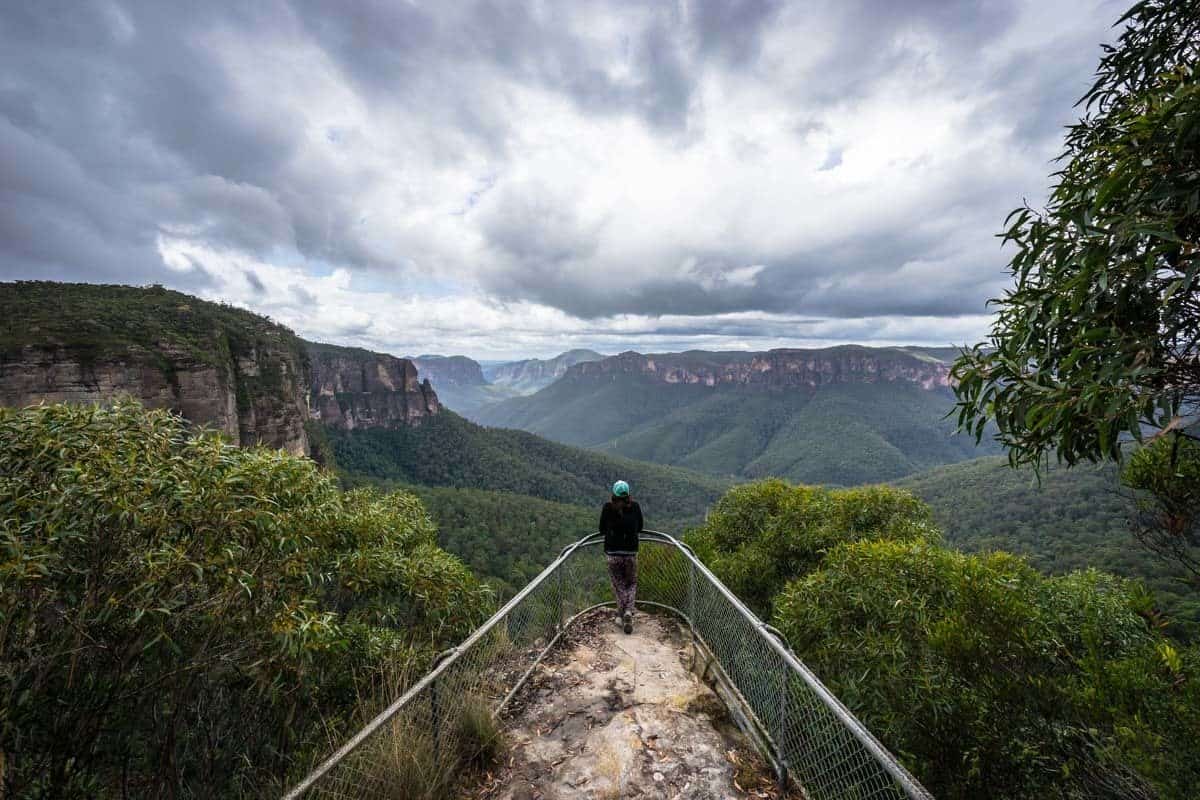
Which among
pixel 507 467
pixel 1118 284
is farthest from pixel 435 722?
pixel 507 467

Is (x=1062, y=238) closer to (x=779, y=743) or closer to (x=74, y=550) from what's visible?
(x=779, y=743)

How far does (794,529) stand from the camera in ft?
36.6

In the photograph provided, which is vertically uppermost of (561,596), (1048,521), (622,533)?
(622,533)

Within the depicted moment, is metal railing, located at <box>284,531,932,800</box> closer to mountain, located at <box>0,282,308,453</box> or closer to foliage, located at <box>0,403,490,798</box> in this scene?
foliage, located at <box>0,403,490,798</box>

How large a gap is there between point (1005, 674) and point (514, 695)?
4911mm

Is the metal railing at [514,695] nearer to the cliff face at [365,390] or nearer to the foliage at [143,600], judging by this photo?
the foliage at [143,600]

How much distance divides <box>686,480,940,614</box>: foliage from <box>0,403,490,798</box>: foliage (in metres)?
8.37

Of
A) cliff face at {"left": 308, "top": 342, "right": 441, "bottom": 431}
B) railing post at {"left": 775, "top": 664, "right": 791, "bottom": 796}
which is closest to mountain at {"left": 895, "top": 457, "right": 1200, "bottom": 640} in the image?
railing post at {"left": 775, "top": 664, "right": 791, "bottom": 796}

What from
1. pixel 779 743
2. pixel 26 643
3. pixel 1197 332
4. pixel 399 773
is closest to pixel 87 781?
pixel 26 643

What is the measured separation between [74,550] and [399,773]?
2925 mm

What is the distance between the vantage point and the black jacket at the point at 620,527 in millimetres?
6402

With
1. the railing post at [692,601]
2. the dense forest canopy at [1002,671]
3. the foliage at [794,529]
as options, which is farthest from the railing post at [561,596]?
the foliage at [794,529]

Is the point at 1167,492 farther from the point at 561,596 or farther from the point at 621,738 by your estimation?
the point at 561,596

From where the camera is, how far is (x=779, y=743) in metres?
3.57
